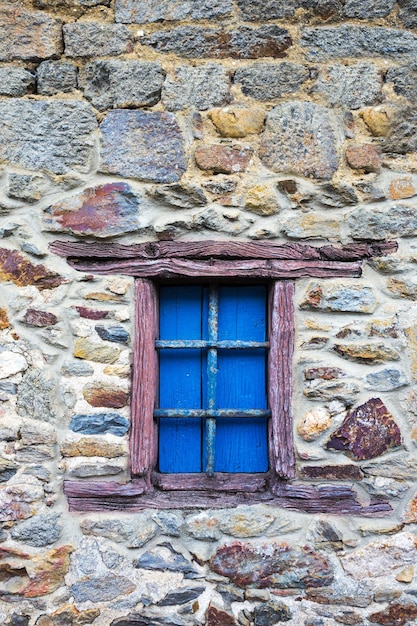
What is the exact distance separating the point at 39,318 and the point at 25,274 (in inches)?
8.2

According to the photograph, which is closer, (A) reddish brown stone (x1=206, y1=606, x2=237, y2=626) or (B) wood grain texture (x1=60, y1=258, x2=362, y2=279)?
(A) reddish brown stone (x1=206, y1=606, x2=237, y2=626)

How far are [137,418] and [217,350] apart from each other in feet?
1.56

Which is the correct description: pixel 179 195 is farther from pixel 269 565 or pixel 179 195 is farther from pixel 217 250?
pixel 269 565

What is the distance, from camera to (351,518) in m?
2.48

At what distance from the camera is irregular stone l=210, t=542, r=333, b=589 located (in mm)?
2447

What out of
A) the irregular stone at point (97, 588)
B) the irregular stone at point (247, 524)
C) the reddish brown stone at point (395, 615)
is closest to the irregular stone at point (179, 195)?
→ the irregular stone at point (247, 524)

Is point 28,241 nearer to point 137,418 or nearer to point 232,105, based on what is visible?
point 137,418

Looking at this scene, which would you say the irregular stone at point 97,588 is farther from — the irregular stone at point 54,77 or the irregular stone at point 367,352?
the irregular stone at point 54,77

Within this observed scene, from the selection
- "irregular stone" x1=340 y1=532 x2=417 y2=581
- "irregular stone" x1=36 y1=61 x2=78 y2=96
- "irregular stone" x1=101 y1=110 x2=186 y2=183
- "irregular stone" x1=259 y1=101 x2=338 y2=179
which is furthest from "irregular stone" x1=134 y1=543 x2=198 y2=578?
"irregular stone" x1=36 y1=61 x2=78 y2=96

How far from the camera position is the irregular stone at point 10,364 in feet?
8.18

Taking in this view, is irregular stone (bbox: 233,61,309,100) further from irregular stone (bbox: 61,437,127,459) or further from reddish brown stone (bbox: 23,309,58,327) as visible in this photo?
irregular stone (bbox: 61,437,127,459)

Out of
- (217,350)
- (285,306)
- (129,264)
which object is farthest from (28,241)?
(285,306)

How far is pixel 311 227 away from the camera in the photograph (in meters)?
2.56

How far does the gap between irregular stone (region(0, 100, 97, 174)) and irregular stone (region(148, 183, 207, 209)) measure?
342 millimetres
